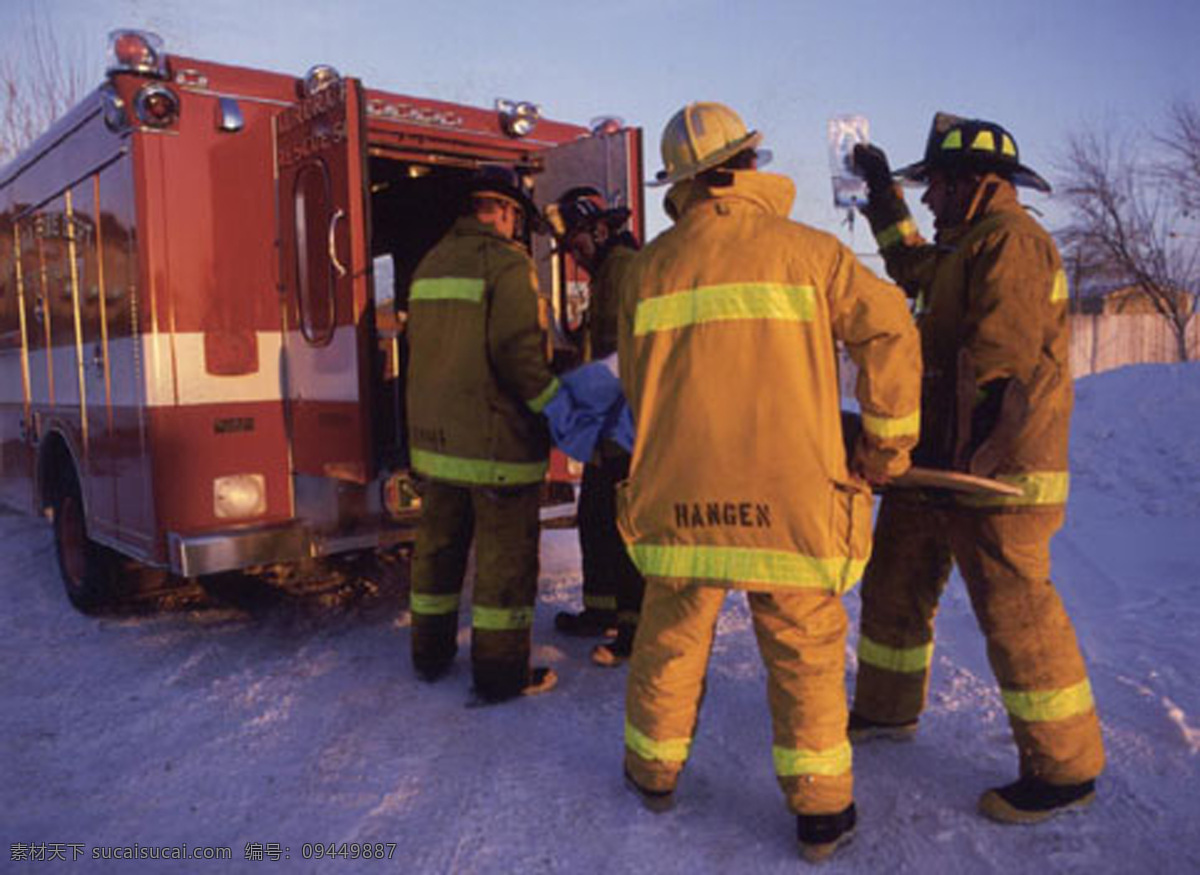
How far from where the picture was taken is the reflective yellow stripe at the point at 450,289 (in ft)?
12.6

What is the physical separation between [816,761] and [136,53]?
4.24m

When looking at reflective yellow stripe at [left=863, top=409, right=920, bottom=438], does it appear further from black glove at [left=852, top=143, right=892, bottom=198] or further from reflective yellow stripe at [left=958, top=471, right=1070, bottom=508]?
black glove at [left=852, top=143, right=892, bottom=198]

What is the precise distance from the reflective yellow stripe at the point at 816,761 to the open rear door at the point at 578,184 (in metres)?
3.33

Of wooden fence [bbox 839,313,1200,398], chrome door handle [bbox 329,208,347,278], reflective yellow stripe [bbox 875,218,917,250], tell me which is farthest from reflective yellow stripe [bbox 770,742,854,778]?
wooden fence [bbox 839,313,1200,398]

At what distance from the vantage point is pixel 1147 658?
13.8 feet

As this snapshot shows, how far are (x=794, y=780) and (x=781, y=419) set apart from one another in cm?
103

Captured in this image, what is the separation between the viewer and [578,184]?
541 centimetres

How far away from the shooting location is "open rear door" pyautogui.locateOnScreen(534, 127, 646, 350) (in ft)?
17.1

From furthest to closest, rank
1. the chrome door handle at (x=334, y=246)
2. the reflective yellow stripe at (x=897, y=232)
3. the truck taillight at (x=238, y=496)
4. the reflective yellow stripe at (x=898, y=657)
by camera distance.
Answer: the truck taillight at (x=238, y=496) → the chrome door handle at (x=334, y=246) → the reflective yellow stripe at (x=897, y=232) → the reflective yellow stripe at (x=898, y=657)

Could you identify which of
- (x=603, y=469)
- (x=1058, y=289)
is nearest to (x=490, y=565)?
(x=603, y=469)

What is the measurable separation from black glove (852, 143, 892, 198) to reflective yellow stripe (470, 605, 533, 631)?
7.27 feet

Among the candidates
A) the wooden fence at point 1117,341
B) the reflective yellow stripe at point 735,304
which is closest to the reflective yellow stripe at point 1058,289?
the reflective yellow stripe at point 735,304

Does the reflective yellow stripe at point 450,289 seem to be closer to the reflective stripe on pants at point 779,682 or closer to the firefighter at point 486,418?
the firefighter at point 486,418

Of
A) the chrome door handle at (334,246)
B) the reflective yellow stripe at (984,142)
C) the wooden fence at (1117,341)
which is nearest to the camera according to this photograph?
the reflective yellow stripe at (984,142)
